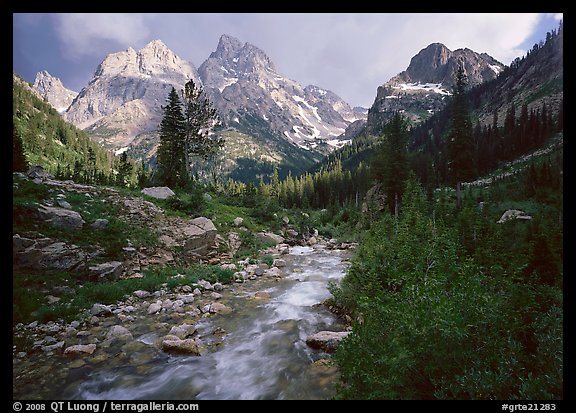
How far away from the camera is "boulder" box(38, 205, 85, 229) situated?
13.7m

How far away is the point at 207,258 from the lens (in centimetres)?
2008

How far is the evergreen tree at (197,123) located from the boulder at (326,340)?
1215 inches

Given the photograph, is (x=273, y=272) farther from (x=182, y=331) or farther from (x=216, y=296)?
(x=182, y=331)

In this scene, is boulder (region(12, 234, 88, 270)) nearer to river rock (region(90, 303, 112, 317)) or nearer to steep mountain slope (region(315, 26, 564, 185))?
river rock (region(90, 303, 112, 317))

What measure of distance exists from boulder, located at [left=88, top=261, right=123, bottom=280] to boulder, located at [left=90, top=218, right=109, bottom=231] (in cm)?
273

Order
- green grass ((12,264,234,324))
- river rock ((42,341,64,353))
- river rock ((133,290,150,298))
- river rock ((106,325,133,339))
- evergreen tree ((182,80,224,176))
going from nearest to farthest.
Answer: river rock ((42,341,64,353)) → river rock ((106,325,133,339)) → green grass ((12,264,234,324)) → river rock ((133,290,150,298)) → evergreen tree ((182,80,224,176))

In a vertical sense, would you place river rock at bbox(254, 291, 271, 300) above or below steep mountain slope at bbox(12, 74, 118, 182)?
below

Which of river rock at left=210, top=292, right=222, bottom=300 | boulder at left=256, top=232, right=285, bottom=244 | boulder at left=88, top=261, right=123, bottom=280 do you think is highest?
boulder at left=256, top=232, right=285, bottom=244

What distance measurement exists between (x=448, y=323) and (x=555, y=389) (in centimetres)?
155

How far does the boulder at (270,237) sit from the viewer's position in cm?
2965

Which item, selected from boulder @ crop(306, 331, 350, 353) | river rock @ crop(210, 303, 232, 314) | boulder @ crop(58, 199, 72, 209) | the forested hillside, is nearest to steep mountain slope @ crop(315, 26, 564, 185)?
boulder @ crop(306, 331, 350, 353)

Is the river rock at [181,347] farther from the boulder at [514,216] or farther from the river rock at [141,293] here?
the boulder at [514,216]
